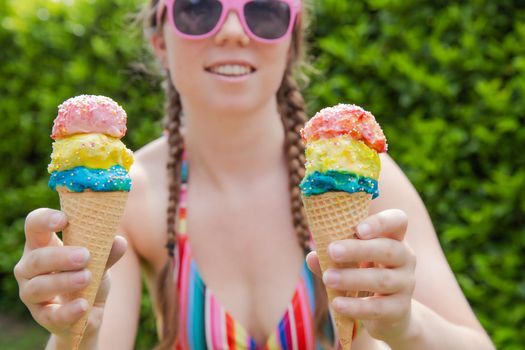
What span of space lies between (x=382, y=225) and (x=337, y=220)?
0.13 m

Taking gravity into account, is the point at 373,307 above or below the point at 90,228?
below

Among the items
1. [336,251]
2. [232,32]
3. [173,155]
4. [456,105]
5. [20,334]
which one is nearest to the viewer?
[336,251]

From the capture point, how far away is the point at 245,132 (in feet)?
8.70

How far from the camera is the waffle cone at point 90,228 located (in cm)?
184

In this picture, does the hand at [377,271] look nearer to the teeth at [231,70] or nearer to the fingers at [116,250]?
the fingers at [116,250]

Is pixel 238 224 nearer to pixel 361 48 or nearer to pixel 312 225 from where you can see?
pixel 312 225

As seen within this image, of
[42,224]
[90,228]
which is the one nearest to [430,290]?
[90,228]

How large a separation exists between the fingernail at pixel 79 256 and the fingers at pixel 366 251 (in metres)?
0.58

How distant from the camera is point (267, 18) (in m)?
2.44

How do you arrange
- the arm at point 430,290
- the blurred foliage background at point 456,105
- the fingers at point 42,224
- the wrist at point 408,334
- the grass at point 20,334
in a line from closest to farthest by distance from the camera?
1. the fingers at point 42,224
2. the wrist at point 408,334
3. the arm at point 430,290
4. the blurred foliage background at point 456,105
5. the grass at point 20,334

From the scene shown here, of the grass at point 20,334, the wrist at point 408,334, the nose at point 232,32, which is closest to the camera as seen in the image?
the wrist at point 408,334

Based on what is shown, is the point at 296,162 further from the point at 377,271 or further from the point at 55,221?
the point at 55,221

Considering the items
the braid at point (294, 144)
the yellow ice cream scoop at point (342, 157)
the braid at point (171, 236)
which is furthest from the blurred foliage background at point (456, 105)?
the yellow ice cream scoop at point (342, 157)

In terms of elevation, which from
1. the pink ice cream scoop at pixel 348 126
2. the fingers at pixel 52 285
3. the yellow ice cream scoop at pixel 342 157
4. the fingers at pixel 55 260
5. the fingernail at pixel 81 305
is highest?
the pink ice cream scoop at pixel 348 126
